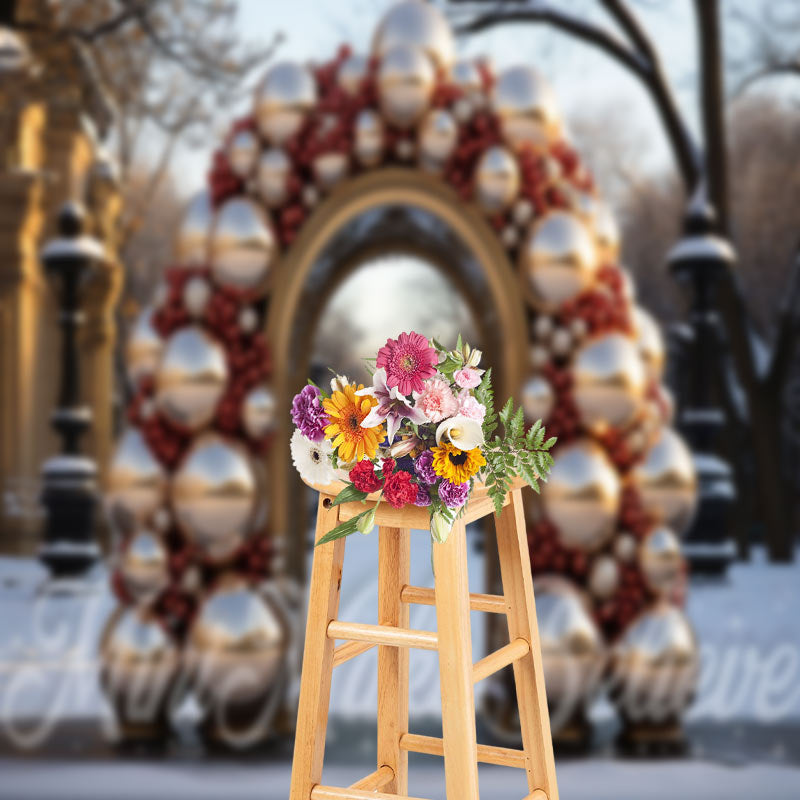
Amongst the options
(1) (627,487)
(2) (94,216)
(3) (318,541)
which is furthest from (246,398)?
(2) (94,216)

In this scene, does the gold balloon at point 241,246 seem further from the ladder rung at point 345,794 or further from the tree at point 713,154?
the tree at point 713,154

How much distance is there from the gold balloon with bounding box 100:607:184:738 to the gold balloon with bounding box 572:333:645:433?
1927mm

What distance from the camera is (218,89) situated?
10.1m

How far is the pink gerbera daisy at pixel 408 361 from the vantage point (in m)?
1.77

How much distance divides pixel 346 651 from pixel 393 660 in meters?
0.17

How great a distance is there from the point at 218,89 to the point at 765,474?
265 inches

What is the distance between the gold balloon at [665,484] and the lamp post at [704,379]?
140 inches

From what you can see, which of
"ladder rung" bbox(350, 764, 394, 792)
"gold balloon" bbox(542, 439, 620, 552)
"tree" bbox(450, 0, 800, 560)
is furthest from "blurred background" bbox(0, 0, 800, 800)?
"tree" bbox(450, 0, 800, 560)

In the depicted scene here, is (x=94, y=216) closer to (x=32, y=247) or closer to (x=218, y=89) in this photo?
(x=32, y=247)

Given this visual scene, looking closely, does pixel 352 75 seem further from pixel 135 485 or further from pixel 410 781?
pixel 410 781

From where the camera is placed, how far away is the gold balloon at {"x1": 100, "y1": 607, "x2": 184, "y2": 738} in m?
3.92

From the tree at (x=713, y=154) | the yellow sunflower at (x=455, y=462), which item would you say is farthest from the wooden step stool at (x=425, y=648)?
the tree at (x=713, y=154)

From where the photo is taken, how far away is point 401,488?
1.79 metres

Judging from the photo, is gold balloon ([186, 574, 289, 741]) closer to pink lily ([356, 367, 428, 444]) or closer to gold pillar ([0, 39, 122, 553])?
pink lily ([356, 367, 428, 444])
